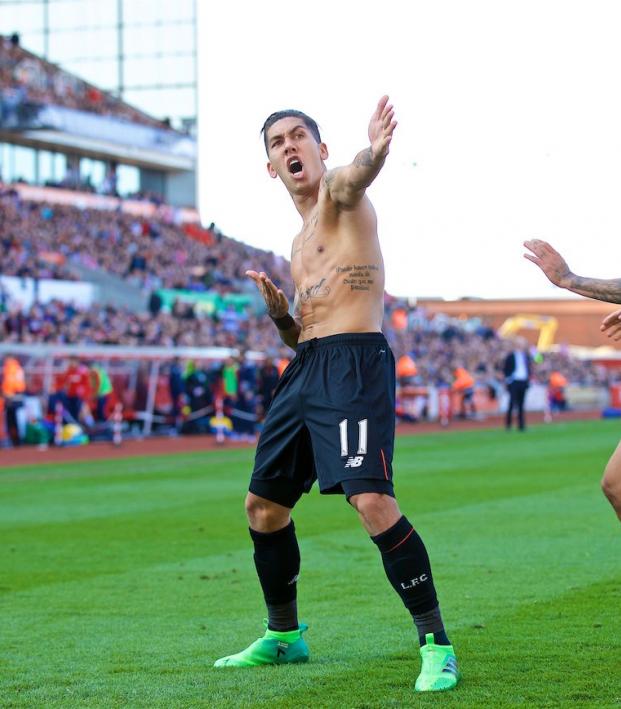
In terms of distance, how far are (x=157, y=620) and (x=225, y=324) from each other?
31525 millimetres

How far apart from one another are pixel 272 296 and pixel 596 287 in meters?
1.43

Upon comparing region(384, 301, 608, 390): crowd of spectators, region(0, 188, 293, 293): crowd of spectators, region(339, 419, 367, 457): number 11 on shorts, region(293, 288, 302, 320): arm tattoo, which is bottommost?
region(384, 301, 608, 390): crowd of spectators

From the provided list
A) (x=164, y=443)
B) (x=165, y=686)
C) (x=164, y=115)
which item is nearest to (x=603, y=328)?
(x=165, y=686)

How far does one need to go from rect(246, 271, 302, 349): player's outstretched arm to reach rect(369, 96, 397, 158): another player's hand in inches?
37.1

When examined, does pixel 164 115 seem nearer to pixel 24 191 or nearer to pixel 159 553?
pixel 24 191

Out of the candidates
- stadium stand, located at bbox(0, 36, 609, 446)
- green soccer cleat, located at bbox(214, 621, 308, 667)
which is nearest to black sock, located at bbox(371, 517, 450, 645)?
green soccer cleat, located at bbox(214, 621, 308, 667)

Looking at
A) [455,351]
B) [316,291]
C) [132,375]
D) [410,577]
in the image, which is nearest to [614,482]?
[410,577]

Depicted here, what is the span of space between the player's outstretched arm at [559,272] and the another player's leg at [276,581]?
159 cm

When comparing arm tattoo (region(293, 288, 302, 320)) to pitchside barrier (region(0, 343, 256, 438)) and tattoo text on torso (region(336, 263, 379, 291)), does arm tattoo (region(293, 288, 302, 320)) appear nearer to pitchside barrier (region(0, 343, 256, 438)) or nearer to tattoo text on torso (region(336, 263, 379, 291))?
tattoo text on torso (region(336, 263, 379, 291))

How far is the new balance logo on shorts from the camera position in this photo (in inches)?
201

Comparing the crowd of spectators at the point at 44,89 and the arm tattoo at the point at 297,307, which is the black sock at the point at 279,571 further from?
the crowd of spectators at the point at 44,89

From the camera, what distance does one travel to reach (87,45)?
67.1 m

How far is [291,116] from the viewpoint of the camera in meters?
5.52

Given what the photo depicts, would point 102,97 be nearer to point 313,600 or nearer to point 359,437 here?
point 313,600
